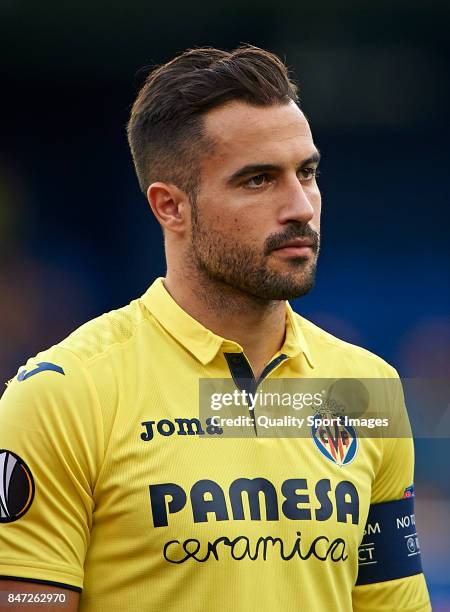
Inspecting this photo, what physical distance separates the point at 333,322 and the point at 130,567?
5.59 m

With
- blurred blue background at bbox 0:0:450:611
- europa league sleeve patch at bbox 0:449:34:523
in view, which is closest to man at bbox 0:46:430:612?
europa league sleeve patch at bbox 0:449:34:523

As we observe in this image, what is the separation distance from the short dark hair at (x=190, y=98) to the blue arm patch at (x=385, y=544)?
0.87 m

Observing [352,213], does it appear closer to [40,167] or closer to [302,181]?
[40,167]

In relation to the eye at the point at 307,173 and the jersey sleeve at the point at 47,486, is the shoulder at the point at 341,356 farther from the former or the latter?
the jersey sleeve at the point at 47,486

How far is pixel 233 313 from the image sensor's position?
227 cm

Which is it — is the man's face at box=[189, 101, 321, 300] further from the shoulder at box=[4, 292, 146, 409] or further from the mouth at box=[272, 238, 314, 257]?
the shoulder at box=[4, 292, 146, 409]

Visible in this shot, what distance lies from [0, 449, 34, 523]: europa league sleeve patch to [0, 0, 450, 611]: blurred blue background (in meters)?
5.16

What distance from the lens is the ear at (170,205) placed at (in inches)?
91.5

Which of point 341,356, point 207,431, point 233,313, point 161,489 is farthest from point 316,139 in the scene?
point 161,489

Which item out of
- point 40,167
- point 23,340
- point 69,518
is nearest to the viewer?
point 69,518

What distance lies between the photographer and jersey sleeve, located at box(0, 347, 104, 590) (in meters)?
1.95

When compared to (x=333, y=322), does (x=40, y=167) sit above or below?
above

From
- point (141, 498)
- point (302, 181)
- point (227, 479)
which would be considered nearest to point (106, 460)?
point (141, 498)

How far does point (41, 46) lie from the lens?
7.39 meters
